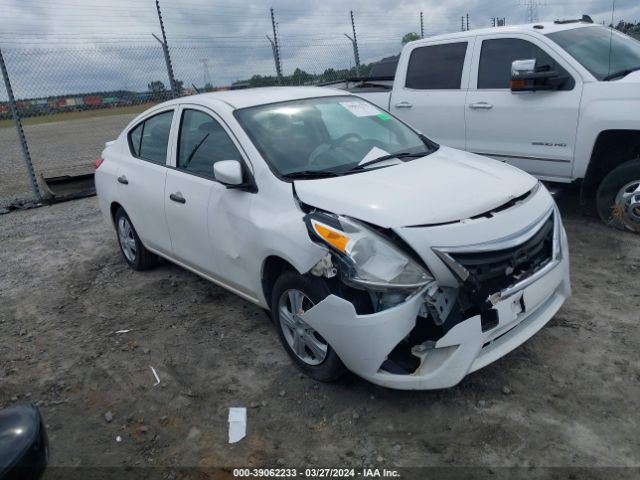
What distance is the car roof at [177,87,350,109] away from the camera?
163 inches

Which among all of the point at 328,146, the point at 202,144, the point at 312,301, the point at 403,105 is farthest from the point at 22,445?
the point at 403,105

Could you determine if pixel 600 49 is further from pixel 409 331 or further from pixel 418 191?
pixel 409 331

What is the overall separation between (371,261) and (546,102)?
3.56 metres

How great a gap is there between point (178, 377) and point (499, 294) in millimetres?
2097

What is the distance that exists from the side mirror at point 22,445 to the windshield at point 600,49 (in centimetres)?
535

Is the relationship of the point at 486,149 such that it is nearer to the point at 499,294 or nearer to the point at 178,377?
the point at 499,294

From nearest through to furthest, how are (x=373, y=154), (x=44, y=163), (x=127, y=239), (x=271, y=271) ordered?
1. (x=271, y=271)
2. (x=373, y=154)
3. (x=127, y=239)
4. (x=44, y=163)

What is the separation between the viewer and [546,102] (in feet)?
17.8

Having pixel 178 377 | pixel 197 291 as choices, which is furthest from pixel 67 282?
pixel 178 377

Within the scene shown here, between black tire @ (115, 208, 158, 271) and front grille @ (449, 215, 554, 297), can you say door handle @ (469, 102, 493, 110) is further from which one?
black tire @ (115, 208, 158, 271)

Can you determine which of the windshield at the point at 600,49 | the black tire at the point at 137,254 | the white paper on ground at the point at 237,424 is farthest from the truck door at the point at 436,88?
the white paper on ground at the point at 237,424

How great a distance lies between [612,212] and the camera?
533 centimetres

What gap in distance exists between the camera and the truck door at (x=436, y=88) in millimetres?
6160

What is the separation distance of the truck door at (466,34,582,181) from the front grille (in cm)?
259
